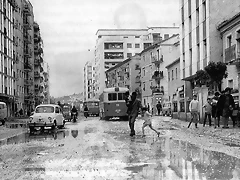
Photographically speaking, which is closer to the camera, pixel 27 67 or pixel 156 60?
pixel 156 60

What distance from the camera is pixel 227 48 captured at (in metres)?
31.9

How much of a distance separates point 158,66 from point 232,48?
44.5m

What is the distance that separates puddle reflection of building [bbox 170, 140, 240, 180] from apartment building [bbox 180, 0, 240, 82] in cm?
2438

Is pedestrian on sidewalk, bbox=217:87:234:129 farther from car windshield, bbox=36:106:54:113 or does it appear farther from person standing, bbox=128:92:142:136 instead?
car windshield, bbox=36:106:54:113

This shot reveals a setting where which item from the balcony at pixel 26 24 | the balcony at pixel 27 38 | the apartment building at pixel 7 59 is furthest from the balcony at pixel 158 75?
the balcony at pixel 26 24

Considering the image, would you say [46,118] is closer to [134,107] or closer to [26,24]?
[134,107]

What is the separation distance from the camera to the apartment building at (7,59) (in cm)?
6128

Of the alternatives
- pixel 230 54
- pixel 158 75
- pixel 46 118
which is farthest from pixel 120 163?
pixel 158 75

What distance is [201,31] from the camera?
3784cm

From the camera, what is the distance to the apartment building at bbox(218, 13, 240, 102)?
2991 cm

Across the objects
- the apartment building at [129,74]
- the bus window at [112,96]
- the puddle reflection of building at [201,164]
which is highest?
the apartment building at [129,74]

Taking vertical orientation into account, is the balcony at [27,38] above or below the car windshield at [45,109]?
above

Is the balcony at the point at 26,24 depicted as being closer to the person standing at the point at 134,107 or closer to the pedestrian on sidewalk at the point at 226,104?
the pedestrian on sidewalk at the point at 226,104

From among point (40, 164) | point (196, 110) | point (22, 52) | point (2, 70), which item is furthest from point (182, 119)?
point (22, 52)
